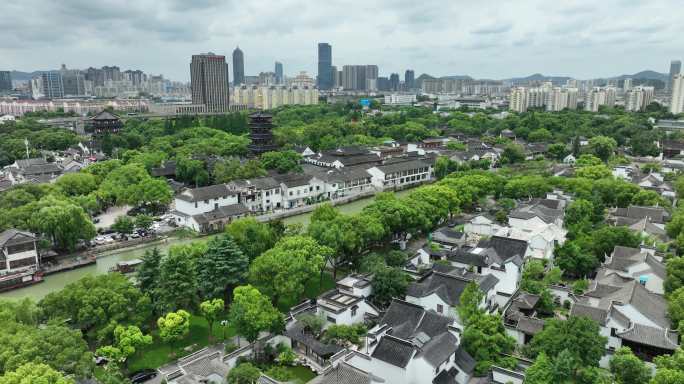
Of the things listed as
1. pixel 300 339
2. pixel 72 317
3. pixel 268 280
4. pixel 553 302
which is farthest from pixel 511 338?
pixel 72 317

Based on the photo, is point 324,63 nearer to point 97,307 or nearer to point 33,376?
point 97,307

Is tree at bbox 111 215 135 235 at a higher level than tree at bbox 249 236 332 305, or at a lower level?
lower

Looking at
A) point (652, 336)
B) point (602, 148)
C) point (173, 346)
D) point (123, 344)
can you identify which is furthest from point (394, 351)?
point (602, 148)

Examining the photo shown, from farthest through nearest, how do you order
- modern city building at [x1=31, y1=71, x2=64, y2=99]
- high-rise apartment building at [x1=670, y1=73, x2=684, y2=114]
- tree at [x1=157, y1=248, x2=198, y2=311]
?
modern city building at [x1=31, y1=71, x2=64, y2=99] < high-rise apartment building at [x1=670, y1=73, x2=684, y2=114] < tree at [x1=157, y1=248, x2=198, y2=311]

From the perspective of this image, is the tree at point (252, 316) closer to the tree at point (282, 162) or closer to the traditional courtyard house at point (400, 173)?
the tree at point (282, 162)

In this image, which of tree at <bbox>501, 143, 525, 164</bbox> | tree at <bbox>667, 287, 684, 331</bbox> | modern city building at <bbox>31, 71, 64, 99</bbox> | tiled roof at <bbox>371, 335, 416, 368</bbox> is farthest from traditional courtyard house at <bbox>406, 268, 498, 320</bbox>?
modern city building at <bbox>31, 71, 64, 99</bbox>

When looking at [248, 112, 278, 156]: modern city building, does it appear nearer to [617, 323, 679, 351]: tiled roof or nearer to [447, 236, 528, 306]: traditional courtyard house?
[447, 236, 528, 306]: traditional courtyard house

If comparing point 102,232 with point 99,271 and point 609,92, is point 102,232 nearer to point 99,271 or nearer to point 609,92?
point 99,271
